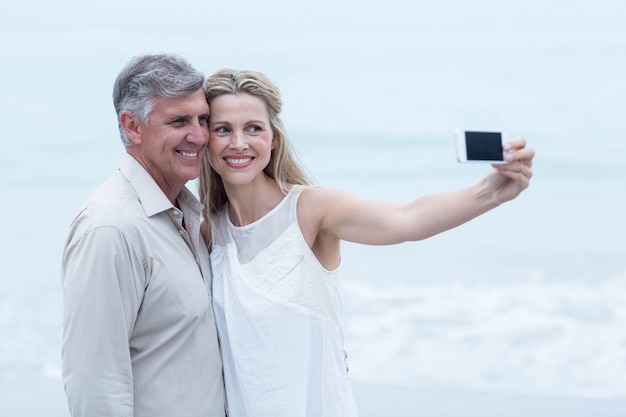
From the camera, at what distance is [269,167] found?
234cm

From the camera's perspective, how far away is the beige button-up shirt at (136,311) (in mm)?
1818

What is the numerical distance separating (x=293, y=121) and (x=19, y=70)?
3.09 meters

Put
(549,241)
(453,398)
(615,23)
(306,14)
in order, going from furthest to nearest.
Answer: (306,14) < (615,23) < (549,241) < (453,398)

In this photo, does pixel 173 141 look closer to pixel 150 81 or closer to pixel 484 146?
pixel 150 81

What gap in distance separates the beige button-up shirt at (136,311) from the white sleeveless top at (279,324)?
63 millimetres

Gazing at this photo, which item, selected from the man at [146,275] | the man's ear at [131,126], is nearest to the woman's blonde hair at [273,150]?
the man at [146,275]

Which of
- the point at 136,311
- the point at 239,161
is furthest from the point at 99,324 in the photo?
the point at 239,161

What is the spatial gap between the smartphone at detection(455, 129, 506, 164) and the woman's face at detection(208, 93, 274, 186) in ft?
2.23

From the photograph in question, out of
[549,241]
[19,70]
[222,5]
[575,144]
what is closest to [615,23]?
[575,144]

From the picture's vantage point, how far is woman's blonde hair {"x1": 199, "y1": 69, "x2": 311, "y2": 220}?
223 cm

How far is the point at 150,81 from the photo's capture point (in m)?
2.00

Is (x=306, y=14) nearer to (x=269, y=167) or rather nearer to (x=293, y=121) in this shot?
(x=293, y=121)

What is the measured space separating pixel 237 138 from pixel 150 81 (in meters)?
0.29

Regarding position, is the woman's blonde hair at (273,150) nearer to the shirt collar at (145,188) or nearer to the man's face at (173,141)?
the man's face at (173,141)
